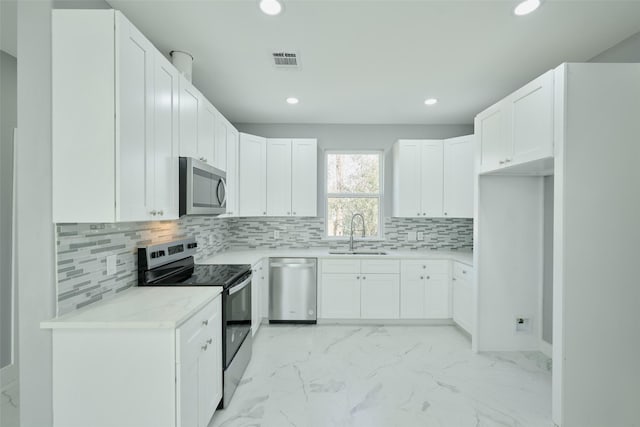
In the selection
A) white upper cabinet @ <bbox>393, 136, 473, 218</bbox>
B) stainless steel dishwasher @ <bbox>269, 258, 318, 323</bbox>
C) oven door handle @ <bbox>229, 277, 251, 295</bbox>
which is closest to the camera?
oven door handle @ <bbox>229, 277, 251, 295</bbox>

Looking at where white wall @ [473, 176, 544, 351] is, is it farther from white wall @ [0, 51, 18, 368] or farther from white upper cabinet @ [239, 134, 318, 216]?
white wall @ [0, 51, 18, 368]

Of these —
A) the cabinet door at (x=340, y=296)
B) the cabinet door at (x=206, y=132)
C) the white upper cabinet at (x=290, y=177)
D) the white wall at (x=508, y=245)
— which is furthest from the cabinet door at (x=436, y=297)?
the cabinet door at (x=206, y=132)

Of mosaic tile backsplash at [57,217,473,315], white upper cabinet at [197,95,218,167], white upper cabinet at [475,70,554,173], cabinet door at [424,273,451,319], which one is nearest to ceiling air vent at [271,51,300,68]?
white upper cabinet at [197,95,218,167]

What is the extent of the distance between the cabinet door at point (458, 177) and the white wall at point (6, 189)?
432 cm

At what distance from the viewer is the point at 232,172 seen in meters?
3.39

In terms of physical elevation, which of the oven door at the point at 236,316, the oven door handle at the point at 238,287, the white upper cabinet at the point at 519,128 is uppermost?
the white upper cabinet at the point at 519,128

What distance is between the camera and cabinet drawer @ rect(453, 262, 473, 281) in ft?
10.8

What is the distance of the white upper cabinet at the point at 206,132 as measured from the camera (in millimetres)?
2465

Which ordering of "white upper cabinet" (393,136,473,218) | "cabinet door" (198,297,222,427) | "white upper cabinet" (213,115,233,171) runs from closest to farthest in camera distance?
"cabinet door" (198,297,222,427)
"white upper cabinet" (213,115,233,171)
"white upper cabinet" (393,136,473,218)

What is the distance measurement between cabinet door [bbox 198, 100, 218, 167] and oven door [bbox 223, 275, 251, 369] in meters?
1.13

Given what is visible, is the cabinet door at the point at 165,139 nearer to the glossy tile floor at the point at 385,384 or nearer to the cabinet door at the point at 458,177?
the glossy tile floor at the point at 385,384

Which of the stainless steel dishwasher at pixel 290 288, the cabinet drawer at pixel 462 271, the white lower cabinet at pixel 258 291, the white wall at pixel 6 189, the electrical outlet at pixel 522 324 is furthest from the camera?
the stainless steel dishwasher at pixel 290 288

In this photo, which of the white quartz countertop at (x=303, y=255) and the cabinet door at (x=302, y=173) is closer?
the white quartz countertop at (x=303, y=255)

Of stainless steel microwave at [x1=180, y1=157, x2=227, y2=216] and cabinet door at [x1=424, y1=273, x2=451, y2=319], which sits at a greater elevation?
stainless steel microwave at [x1=180, y1=157, x2=227, y2=216]
